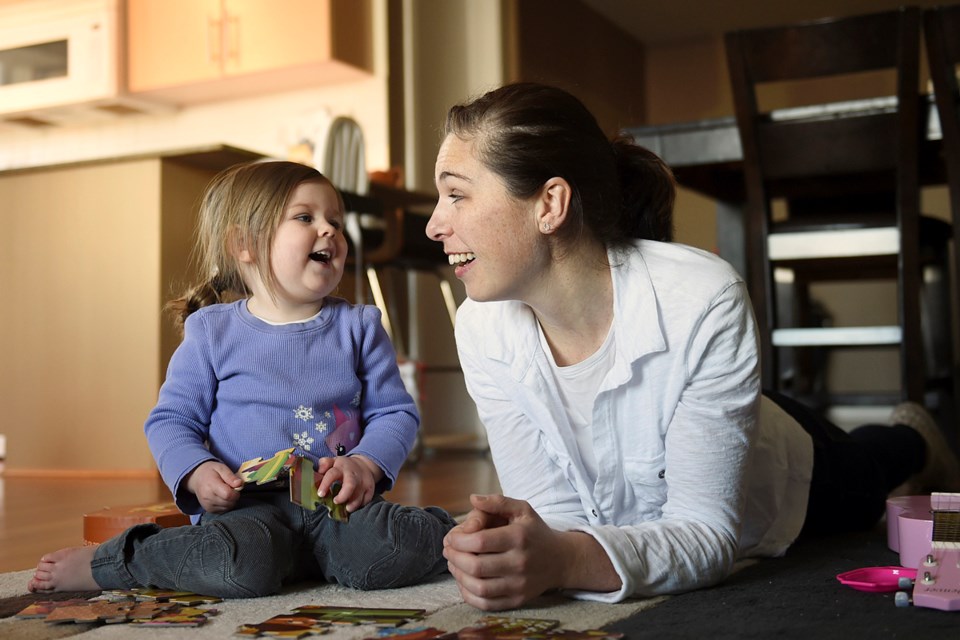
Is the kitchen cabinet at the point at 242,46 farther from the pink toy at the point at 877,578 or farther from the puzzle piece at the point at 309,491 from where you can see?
the pink toy at the point at 877,578

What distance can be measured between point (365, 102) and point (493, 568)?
3697 mm

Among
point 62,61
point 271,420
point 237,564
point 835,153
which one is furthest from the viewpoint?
point 62,61

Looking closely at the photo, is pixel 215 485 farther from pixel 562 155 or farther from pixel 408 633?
pixel 562 155

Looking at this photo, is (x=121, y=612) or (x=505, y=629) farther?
(x=121, y=612)

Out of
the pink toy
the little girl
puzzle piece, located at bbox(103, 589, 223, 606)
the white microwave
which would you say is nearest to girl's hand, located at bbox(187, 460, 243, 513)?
the little girl

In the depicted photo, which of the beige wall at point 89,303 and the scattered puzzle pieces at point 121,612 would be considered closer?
the scattered puzzle pieces at point 121,612

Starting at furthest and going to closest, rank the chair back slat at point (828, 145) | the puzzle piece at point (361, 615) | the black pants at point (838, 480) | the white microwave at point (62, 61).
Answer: the white microwave at point (62, 61) < the chair back slat at point (828, 145) < the black pants at point (838, 480) < the puzzle piece at point (361, 615)

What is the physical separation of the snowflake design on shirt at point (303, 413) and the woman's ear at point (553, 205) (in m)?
0.38

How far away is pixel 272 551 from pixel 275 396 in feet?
0.71

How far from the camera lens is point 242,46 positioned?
4.43m

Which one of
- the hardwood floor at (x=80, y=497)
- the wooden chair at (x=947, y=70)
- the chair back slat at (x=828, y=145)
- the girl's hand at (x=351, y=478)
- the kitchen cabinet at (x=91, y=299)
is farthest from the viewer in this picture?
the kitchen cabinet at (x=91, y=299)

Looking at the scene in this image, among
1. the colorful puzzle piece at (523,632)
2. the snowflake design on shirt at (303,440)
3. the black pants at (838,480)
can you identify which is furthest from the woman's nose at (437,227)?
the black pants at (838,480)

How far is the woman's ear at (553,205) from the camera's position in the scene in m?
1.17

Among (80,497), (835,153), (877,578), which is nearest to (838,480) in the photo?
(877,578)
